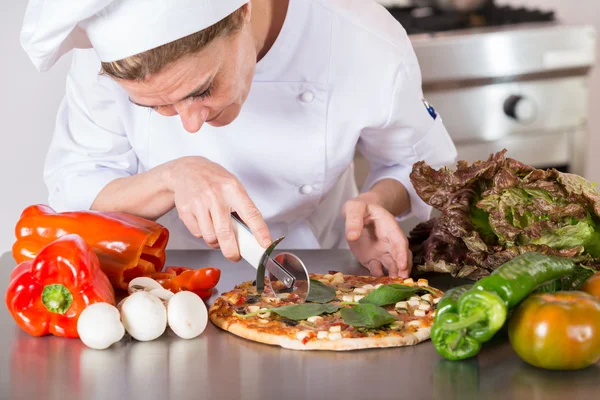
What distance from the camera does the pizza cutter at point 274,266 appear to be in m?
1.23

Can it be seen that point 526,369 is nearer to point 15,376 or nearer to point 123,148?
point 15,376

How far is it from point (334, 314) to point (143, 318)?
0.90ft

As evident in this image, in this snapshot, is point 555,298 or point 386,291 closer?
point 555,298

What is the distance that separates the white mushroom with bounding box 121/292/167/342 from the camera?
1.12 metres

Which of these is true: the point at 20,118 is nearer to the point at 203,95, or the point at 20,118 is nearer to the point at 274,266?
the point at 203,95

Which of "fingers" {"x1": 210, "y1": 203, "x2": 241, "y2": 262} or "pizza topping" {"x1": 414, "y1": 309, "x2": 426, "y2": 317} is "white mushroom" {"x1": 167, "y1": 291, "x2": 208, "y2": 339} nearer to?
"fingers" {"x1": 210, "y1": 203, "x2": 241, "y2": 262}

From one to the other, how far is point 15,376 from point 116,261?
1.12 feet

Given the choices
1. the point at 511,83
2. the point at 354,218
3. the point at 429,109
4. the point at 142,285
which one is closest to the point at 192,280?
the point at 142,285

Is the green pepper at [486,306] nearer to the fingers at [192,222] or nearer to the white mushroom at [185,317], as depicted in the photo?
the white mushroom at [185,317]

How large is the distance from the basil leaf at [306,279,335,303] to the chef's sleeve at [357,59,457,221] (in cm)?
47

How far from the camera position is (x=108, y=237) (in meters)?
1.35

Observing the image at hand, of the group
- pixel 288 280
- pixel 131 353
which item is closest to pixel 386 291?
pixel 288 280

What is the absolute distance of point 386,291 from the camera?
1.21 meters

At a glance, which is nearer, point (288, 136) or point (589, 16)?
point (288, 136)
